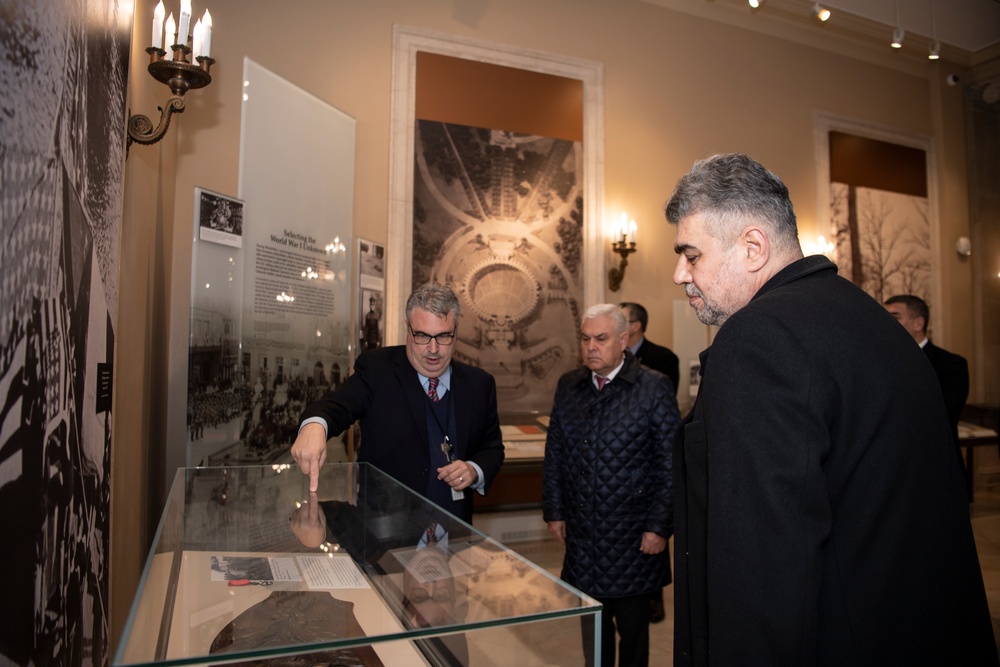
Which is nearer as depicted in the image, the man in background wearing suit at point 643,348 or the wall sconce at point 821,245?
the man in background wearing suit at point 643,348

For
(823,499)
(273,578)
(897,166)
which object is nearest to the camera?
(823,499)

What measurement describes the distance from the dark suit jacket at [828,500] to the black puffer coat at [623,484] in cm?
189

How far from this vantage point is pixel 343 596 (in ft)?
4.35

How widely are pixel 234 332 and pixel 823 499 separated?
3431 millimetres

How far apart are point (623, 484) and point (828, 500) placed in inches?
80.4

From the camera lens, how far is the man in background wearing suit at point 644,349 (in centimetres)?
565

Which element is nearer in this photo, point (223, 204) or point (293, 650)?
point (293, 650)

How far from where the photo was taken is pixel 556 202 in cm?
647

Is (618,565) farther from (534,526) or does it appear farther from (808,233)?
(808,233)

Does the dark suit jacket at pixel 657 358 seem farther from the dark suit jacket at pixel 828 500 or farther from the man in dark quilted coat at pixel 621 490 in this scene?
the dark suit jacket at pixel 828 500

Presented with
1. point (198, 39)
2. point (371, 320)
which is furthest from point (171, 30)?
point (371, 320)

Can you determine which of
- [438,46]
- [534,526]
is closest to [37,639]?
[534,526]

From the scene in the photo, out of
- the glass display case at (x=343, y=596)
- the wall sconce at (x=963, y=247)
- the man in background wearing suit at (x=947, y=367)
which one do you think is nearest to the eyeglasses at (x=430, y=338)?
the glass display case at (x=343, y=596)

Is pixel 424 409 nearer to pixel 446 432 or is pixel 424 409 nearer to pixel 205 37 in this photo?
pixel 446 432
